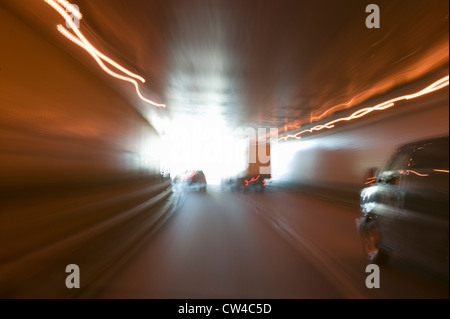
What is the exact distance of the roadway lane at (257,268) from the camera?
4176mm

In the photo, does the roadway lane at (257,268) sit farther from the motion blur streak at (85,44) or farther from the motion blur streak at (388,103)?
the motion blur streak at (388,103)

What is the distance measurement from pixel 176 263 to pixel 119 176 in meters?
9.28

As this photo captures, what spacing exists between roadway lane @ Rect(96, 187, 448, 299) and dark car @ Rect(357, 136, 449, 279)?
0.46 metres

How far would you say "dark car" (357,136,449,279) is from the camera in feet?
12.0

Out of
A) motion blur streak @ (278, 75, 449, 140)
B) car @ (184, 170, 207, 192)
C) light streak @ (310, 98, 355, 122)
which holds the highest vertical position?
light streak @ (310, 98, 355, 122)

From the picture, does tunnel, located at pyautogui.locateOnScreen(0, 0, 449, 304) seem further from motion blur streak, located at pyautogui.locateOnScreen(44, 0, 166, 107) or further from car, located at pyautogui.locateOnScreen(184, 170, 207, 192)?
car, located at pyautogui.locateOnScreen(184, 170, 207, 192)

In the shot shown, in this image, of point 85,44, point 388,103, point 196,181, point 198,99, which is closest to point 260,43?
point 85,44

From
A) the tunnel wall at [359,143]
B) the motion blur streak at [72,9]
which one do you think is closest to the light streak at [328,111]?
the tunnel wall at [359,143]

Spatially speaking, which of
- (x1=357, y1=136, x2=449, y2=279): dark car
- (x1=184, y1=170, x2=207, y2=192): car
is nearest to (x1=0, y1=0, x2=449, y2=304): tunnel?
(x1=357, y1=136, x2=449, y2=279): dark car

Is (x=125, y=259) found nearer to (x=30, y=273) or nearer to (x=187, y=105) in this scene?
(x=30, y=273)

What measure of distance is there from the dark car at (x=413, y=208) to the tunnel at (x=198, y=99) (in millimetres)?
28

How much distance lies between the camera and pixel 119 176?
45.8 feet

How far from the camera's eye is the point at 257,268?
527 cm
